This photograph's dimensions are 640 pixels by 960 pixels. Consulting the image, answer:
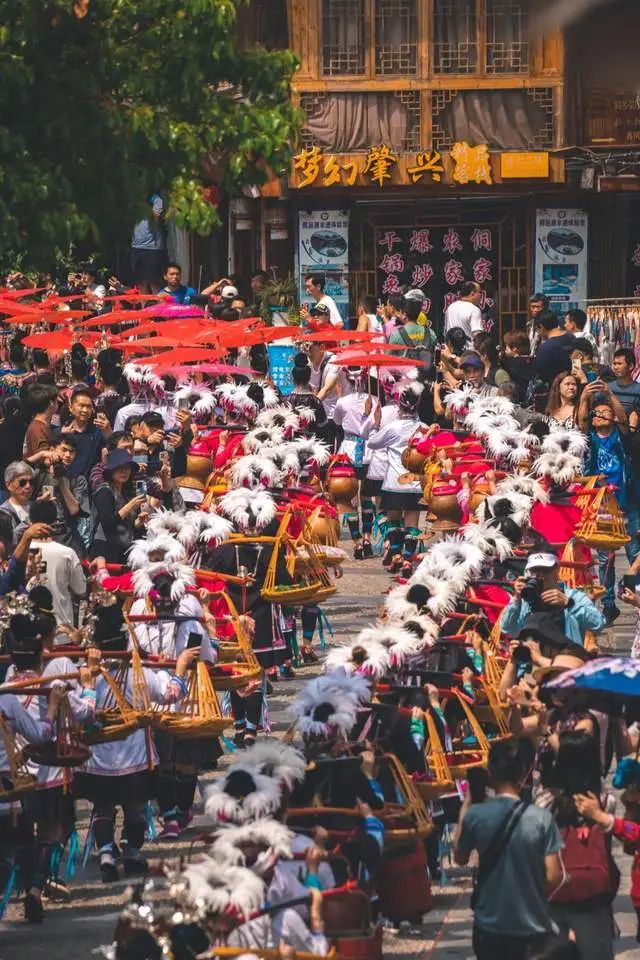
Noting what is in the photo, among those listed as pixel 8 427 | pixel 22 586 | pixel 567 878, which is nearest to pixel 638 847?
pixel 567 878

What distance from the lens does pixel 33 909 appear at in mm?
11398

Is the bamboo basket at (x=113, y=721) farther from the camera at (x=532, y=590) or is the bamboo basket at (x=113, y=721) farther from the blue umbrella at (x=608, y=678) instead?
the blue umbrella at (x=608, y=678)

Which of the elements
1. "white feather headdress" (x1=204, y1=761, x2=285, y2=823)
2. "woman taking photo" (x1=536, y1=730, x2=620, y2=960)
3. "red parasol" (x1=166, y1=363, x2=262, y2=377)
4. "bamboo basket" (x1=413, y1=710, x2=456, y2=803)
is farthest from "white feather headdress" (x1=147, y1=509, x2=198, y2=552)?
"red parasol" (x1=166, y1=363, x2=262, y2=377)

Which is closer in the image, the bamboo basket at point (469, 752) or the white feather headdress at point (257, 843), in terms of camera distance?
the white feather headdress at point (257, 843)

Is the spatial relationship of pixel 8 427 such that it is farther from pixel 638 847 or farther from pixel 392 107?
pixel 392 107

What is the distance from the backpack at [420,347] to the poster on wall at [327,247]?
822 centimetres

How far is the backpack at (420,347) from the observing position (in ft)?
77.6

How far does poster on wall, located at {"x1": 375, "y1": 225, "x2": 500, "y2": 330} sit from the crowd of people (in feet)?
29.8

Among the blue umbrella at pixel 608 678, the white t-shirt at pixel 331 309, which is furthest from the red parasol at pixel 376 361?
the blue umbrella at pixel 608 678

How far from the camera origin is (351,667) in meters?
11.1

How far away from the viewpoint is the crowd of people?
911cm

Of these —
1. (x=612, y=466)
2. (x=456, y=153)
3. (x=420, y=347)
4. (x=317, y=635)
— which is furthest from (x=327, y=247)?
(x=612, y=466)

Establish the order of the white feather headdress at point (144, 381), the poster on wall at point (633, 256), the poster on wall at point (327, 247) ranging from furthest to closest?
the poster on wall at point (633, 256) < the poster on wall at point (327, 247) < the white feather headdress at point (144, 381)

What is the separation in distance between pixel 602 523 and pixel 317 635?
134 inches
